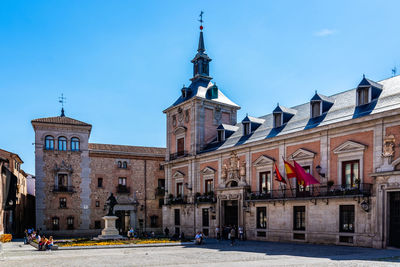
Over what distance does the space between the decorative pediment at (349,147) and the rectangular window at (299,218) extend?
512cm

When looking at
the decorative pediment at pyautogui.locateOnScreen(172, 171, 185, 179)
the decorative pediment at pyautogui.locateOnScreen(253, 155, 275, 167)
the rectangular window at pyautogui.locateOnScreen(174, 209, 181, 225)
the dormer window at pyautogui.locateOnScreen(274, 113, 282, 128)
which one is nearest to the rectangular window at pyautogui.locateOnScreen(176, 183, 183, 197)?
the decorative pediment at pyautogui.locateOnScreen(172, 171, 185, 179)

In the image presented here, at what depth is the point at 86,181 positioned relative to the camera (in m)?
46.8

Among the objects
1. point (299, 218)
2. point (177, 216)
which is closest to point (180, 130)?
point (177, 216)

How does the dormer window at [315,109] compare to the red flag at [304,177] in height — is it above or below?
above

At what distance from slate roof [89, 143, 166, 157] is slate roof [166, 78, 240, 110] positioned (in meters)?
8.53

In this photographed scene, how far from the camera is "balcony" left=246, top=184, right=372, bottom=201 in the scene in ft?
79.9

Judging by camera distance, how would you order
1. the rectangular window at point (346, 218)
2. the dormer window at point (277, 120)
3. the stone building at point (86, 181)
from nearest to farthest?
the rectangular window at point (346, 218) → the dormer window at point (277, 120) → the stone building at point (86, 181)

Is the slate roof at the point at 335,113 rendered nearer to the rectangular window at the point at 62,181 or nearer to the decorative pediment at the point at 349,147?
the decorative pediment at the point at 349,147

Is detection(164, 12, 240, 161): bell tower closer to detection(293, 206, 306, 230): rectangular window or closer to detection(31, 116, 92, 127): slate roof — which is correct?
detection(31, 116, 92, 127): slate roof

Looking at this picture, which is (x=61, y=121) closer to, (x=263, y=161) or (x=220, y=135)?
(x=220, y=135)

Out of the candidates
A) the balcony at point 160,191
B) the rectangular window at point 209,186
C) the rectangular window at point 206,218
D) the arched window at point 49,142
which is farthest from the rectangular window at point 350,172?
the arched window at point 49,142

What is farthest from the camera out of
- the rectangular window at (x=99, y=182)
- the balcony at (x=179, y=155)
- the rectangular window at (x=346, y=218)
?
the rectangular window at (x=99, y=182)

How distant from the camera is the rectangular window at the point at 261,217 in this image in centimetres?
3222

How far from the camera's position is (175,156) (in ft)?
148
